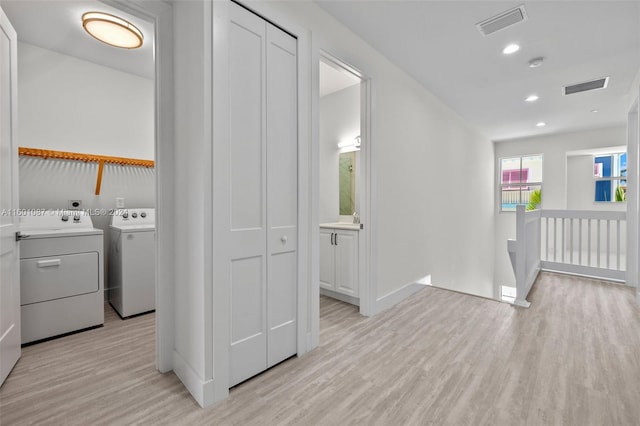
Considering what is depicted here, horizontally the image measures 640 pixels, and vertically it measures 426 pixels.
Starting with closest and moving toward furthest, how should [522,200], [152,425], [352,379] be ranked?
[152,425] < [352,379] < [522,200]

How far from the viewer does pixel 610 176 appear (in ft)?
19.3

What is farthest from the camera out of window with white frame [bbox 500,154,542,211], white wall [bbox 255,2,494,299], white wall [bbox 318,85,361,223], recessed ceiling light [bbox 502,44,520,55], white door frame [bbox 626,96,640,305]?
window with white frame [bbox 500,154,542,211]

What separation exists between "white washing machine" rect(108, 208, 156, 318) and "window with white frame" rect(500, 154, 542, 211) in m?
7.29

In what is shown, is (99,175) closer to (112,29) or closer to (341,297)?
(112,29)

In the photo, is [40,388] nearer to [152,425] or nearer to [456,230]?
[152,425]

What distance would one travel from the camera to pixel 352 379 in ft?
5.99

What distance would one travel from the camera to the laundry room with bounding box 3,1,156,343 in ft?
8.98

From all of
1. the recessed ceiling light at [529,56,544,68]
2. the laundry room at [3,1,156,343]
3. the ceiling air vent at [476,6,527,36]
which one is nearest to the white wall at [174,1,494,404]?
the ceiling air vent at [476,6,527,36]

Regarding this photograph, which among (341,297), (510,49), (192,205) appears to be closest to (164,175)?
(192,205)

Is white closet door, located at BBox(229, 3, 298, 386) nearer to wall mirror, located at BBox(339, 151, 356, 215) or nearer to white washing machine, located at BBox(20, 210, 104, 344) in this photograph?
white washing machine, located at BBox(20, 210, 104, 344)

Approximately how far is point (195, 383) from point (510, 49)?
390 centimetres

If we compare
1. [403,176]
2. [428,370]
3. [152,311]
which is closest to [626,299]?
[403,176]

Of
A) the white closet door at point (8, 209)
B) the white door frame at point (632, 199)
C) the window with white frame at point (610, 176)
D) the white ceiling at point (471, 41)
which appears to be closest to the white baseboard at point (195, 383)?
the white closet door at point (8, 209)

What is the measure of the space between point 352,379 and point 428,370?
53 centimetres
